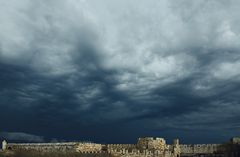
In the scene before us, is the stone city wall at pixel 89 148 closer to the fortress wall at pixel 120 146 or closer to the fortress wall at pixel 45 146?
the fortress wall at pixel 45 146

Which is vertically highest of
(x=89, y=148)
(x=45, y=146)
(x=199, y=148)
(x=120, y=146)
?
(x=199, y=148)

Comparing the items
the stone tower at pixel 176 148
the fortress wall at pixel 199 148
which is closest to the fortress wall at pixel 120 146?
the stone tower at pixel 176 148

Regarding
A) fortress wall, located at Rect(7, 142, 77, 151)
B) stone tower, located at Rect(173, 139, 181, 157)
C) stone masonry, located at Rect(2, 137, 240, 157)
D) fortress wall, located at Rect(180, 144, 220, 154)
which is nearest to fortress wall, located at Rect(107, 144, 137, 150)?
stone masonry, located at Rect(2, 137, 240, 157)

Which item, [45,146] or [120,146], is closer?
[45,146]

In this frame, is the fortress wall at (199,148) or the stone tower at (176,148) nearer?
the stone tower at (176,148)

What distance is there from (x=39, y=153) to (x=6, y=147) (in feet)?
32.5

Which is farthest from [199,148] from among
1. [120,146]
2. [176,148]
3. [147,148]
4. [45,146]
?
[45,146]

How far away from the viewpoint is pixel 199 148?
135250mm

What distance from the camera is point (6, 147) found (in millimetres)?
114438

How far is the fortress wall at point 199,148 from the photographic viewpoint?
13400cm

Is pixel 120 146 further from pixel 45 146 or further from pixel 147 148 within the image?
pixel 45 146

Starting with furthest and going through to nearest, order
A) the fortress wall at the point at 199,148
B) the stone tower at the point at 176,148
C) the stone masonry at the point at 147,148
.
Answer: the fortress wall at the point at 199,148 < the stone tower at the point at 176,148 < the stone masonry at the point at 147,148

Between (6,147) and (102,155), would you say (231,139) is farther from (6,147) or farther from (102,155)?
(6,147)

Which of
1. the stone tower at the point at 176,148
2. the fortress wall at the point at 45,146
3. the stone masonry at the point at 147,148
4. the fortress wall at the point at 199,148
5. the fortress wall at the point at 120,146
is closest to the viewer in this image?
the fortress wall at the point at 45,146
